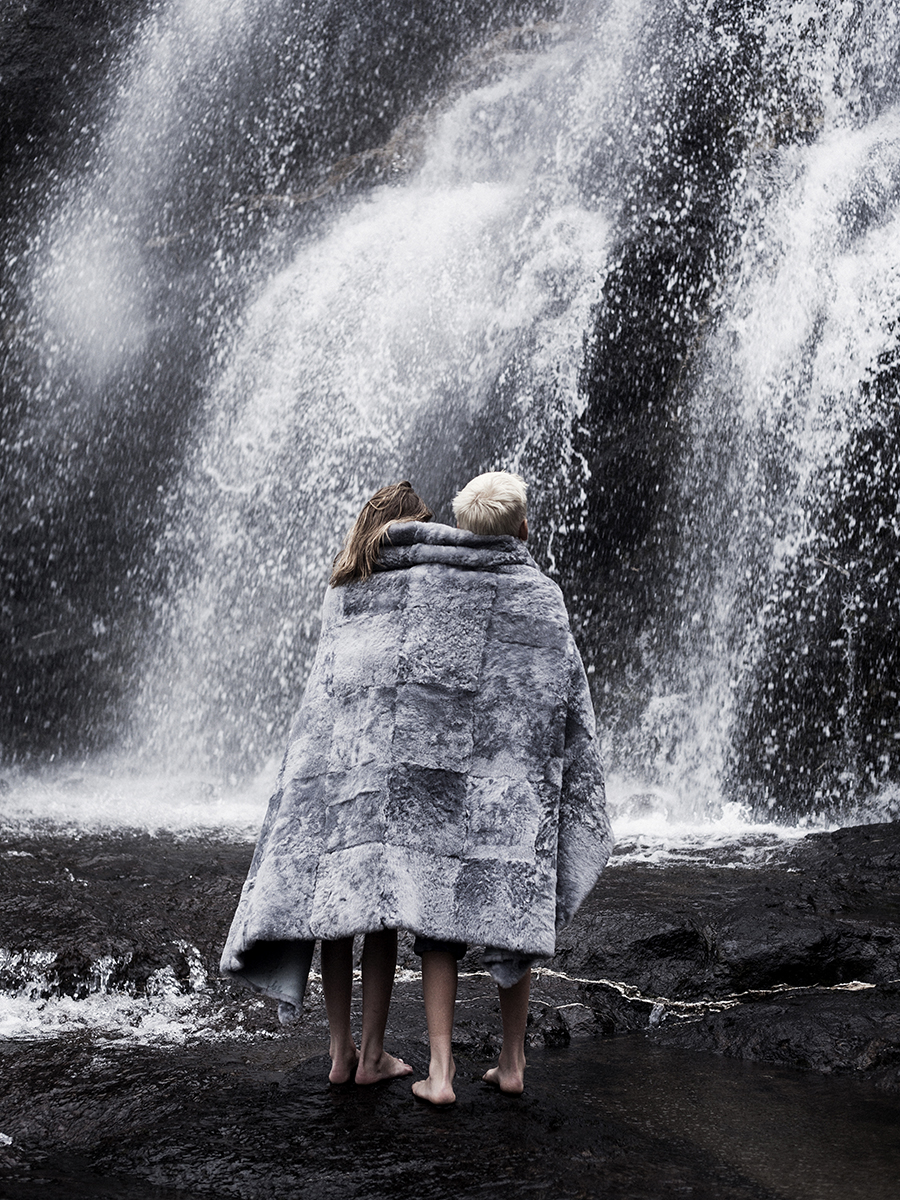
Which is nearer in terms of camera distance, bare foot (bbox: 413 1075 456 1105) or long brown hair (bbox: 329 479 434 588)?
bare foot (bbox: 413 1075 456 1105)

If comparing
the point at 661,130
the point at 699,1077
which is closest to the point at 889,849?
the point at 699,1077

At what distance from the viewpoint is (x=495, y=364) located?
10461mm

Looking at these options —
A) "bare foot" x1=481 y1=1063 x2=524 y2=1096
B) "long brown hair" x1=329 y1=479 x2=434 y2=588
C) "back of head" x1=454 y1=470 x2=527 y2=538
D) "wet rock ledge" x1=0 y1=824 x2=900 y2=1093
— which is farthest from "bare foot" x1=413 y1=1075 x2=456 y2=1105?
"back of head" x1=454 y1=470 x2=527 y2=538

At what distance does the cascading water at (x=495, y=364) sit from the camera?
8.93 meters

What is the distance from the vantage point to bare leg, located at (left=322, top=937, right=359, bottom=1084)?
3123mm

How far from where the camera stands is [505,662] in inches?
122

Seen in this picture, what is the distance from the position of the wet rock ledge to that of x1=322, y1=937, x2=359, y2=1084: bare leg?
43cm

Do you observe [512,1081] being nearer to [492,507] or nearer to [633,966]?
[633,966]

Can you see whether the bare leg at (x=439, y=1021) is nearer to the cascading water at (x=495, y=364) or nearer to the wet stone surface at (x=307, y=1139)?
the wet stone surface at (x=307, y=1139)

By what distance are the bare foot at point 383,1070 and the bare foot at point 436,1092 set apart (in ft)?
0.59

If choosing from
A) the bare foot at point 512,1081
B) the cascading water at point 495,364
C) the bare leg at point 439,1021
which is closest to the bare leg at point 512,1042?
the bare foot at point 512,1081

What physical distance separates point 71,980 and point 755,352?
25.2 ft

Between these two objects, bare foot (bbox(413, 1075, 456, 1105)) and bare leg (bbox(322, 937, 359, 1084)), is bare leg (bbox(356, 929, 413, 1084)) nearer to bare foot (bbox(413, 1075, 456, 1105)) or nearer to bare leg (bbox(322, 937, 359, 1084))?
bare leg (bbox(322, 937, 359, 1084))

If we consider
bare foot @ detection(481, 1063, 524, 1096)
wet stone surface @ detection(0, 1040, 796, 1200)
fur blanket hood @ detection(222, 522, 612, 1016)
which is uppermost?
fur blanket hood @ detection(222, 522, 612, 1016)
